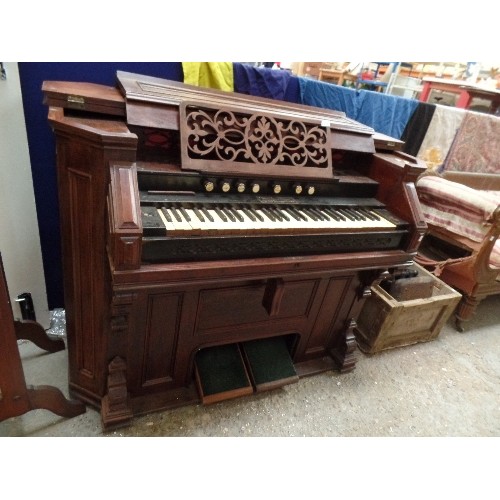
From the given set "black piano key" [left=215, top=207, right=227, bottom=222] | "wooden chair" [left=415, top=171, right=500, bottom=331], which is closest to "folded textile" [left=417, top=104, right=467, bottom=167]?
"wooden chair" [left=415, top=171, right=500, bottom=331]

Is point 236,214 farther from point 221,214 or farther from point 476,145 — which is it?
point 476,145

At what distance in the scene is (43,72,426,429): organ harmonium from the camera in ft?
3.80

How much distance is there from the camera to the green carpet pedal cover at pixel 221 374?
1744 mm

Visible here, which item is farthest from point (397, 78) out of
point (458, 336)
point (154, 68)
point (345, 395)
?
point (345, 395)

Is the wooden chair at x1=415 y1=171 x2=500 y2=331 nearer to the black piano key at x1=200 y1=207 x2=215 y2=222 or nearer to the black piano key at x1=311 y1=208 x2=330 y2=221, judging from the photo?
the black piano key at x1=311 y1=208 x2=330 y2=221

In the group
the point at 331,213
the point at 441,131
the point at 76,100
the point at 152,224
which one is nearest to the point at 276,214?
the point at 331,213

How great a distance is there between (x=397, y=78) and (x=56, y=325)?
630 centimetres

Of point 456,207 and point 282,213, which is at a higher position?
point 282,213

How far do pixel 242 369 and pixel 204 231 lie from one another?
3.28 feet

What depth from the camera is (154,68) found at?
1856 millimetres

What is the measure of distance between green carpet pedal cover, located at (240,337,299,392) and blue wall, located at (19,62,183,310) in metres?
1.23

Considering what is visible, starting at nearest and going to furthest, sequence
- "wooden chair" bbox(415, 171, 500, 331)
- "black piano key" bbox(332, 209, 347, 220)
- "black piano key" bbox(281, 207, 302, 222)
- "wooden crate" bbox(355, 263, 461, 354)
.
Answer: "black piano key" bbox(281, 207, 302, 222)
"black piano key" bbox(332, 209, 347, 220)
"wooden crate" bbox(355, 263, 461, 354)
"wooden chair" bbox(415, 171, 500, 331)

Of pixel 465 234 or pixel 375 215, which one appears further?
pixel 465 234

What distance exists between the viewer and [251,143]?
143cm
